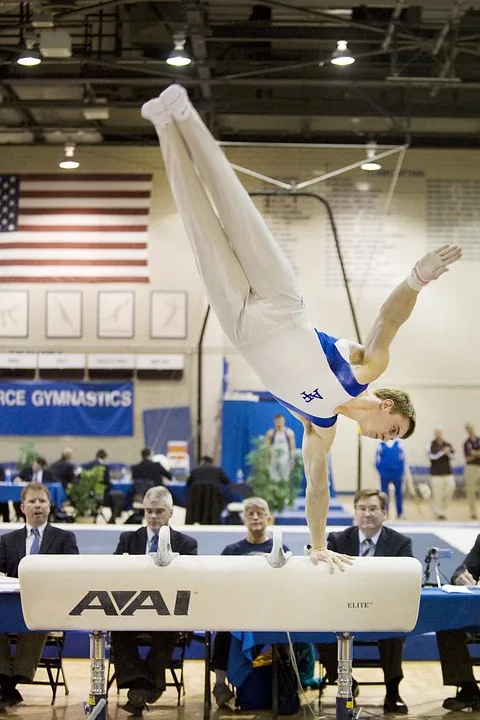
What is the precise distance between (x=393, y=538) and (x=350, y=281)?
38.7 ft

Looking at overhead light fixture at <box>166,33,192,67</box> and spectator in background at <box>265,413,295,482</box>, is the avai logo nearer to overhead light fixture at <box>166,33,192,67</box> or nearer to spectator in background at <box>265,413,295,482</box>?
spectator in background at <box>265,413,295,482</box>

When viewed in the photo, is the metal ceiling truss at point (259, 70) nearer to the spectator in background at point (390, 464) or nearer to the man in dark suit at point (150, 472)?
the spectator in background at point (390, 464)

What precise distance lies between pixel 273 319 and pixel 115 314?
1406 centimetres

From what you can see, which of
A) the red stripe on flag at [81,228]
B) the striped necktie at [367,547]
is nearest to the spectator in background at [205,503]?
the striped necktie at [367,547]

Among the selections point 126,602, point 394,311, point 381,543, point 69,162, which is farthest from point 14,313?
point 394,311

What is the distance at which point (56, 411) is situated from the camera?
1742cm

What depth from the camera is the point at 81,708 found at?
5840 mm

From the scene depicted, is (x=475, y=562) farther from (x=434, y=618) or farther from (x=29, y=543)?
(x=29, y=543)

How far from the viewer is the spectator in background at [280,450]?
1177 centimetres

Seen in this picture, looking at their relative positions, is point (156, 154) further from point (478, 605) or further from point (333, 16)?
point (478, 605)

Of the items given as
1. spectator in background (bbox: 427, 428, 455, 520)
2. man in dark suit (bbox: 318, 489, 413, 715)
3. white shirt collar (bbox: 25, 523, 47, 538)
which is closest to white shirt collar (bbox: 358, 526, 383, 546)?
man in dark suit (bbox: 318, 489, 413, 715)

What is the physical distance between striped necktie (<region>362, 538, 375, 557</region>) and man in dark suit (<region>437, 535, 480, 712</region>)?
1.82 ft

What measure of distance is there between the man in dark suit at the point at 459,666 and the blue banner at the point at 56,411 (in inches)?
474

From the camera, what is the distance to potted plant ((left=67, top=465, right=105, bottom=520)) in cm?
1150
